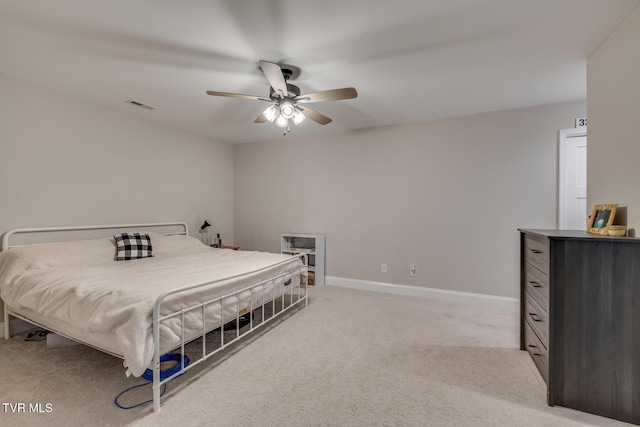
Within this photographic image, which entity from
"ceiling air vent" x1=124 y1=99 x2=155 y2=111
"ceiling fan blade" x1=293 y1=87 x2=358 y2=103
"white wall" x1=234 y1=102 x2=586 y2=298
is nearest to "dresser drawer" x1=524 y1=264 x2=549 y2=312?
"white wall" x1=234 y1=102 x2=586 y2=298

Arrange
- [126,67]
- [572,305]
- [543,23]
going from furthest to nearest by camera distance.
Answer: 1. [126,67]
2. [543,23]
3. [572,305]

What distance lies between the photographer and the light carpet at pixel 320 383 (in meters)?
1.59

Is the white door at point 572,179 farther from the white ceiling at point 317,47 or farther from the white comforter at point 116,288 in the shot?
the white comforter at point 116,288

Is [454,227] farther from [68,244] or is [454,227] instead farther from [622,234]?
[68,244]

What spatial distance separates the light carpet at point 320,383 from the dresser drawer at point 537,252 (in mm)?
Result: 820

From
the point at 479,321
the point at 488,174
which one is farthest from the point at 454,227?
the point at 479,321

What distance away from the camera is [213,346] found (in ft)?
8.01

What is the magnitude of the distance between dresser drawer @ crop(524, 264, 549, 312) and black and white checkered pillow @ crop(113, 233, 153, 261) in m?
3.72

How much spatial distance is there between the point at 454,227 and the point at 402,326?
5.24 feet

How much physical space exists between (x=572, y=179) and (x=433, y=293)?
82.1 inches

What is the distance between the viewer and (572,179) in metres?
3.10

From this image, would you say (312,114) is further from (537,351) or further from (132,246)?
(537,351)

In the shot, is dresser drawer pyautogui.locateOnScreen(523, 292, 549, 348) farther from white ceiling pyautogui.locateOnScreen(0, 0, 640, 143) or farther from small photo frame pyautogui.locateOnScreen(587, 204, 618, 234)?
white ceiling pyautogui.locateOnScreen(0, 0, 640, 143)

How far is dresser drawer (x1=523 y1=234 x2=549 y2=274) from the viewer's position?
1793mm
